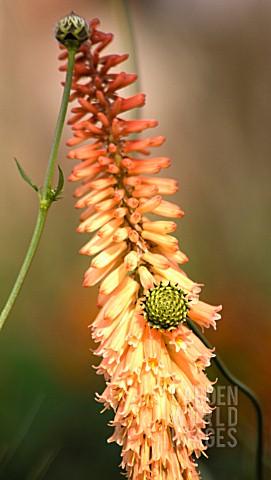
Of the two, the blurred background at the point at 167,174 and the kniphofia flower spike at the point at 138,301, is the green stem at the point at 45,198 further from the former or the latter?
the blurred background at the point at 167,174

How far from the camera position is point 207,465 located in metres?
0.67

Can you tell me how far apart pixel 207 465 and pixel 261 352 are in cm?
21

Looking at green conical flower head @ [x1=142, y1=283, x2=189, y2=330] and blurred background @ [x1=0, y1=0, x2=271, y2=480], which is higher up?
A: blurred background @ [x1=0, y1=0, x2=271, y2=480]

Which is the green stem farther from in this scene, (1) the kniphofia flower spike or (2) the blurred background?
(2) the blurred background

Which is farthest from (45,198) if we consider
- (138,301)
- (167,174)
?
(167,174)

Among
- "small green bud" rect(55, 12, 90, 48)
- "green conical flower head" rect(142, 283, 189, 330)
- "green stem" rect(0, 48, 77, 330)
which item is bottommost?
"green conical flower head" rect(142, 283, 189, 330)

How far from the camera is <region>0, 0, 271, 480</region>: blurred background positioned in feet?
2.68

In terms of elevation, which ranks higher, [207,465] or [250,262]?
[250,262]

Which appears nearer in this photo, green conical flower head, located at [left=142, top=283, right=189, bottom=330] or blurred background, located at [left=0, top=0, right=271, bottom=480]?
green conical flower head, located at [left=142, top=283, right=189, bottom=330]

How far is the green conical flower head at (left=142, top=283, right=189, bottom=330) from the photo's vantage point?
0.42 m

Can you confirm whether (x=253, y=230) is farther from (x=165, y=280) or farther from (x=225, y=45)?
(x=165, y=280)

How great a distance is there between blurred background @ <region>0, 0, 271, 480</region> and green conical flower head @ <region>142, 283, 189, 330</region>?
377mm

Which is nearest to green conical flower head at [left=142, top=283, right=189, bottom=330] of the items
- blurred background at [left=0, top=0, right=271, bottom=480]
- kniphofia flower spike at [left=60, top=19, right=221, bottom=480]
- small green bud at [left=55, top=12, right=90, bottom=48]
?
kniphofia flower spike at [left=60, top=19, right=221, bottom=480]

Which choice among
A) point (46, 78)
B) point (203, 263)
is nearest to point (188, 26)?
point (46, 78)
